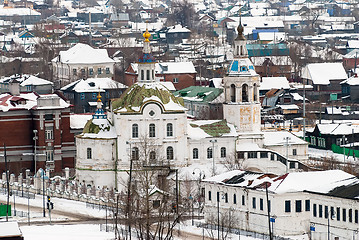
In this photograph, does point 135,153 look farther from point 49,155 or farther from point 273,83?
point 273,83

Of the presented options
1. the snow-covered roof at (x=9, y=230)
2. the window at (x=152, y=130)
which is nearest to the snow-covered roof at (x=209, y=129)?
the window at (x=152, y=130)

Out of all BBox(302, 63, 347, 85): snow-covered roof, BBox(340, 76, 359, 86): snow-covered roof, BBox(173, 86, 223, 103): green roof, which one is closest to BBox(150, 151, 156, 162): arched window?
BBox(173, 86, 223, 103): green roof

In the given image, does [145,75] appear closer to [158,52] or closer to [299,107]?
[299,107]

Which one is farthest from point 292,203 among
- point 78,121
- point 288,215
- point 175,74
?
point 175,74

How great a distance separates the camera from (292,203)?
7188 centimetres

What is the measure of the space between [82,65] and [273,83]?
21.0 meters

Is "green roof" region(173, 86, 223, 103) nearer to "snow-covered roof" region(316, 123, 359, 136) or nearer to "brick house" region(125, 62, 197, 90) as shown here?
"snow-covered roof" region(316, 123, 359, 136)

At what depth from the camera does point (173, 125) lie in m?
87.5

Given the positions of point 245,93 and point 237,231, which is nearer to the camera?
point 237,231

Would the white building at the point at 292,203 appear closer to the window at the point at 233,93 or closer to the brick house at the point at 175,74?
the window at the point at 233,93

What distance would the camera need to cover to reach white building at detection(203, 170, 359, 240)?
69.4 metres

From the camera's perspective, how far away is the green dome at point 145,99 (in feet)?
285

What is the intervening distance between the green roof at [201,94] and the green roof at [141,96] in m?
26.4

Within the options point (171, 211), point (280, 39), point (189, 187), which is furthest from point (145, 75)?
point (280, 39)
